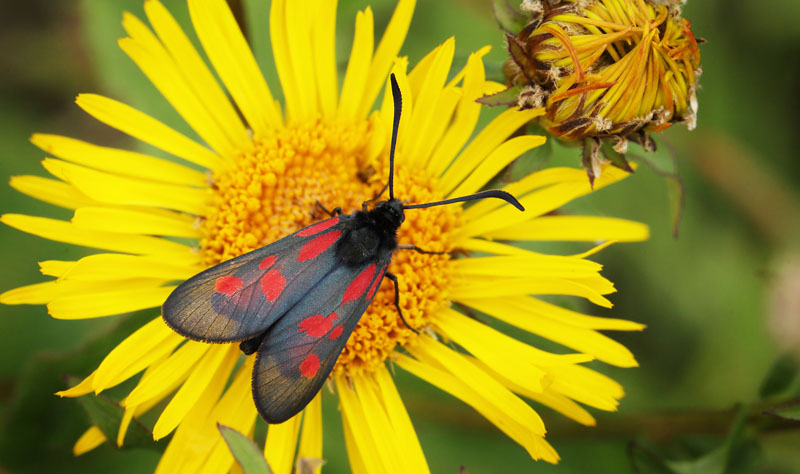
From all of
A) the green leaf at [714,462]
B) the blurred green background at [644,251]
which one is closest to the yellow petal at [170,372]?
the blurred green background at [644,251]

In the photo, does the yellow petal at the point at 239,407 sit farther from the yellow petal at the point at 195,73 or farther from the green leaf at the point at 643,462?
the green leaf at the point at 643,462

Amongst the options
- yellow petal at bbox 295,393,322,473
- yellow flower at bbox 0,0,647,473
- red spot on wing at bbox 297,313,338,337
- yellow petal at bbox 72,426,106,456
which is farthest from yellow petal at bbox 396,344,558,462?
yellow petal at bbox 72,426,106,456

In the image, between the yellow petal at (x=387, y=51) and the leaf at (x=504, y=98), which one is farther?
the yellow petal at (x=387, y=51)

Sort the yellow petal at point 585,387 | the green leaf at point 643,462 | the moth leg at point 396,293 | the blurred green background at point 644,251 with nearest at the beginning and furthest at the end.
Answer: the yellow petal at point 585,387 → the moth leg at point 396,293 → the green leaf at point 643,462 → the blurred green background at point 644,251

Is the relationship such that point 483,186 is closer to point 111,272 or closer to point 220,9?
point 220,9

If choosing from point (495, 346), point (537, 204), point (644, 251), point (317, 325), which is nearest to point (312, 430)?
Result: point (317, 325)

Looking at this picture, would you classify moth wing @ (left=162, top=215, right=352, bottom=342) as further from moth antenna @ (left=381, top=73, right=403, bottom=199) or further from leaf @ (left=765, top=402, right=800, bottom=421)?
leaf @ (left=765, top=402, right=800, bottom=421)
